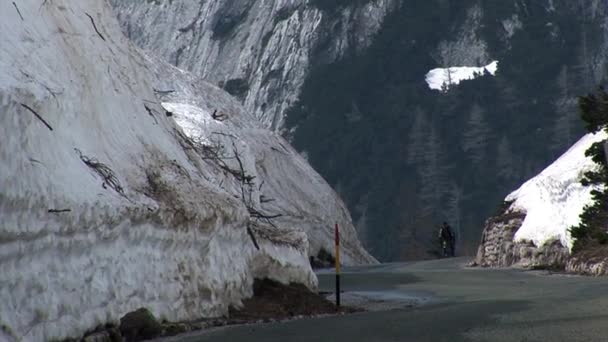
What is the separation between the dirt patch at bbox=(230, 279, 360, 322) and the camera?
50.0ft

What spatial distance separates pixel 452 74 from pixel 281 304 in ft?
339

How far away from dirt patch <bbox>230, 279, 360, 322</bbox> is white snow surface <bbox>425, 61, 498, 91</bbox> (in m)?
98.8

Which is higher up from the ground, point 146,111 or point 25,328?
point 146,111

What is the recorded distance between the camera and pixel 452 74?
388 ft

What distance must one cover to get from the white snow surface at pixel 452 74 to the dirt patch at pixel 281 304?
98.8 metres

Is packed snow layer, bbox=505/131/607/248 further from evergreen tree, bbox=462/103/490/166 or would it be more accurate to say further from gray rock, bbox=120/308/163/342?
evergreen tree, bbox=462/103/490/166

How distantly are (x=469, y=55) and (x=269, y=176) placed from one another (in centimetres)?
7675

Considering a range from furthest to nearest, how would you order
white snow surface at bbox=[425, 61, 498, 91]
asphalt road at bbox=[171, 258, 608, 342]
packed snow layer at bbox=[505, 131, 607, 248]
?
white snow surface at bbox=[425, 61, 498, 91]
packed snow layer at bbox=[505, 131, 607, 248]
asphalt road at bbox=[171, 258, 608, 342]

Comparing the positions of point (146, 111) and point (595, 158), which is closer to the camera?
point (146, 111)

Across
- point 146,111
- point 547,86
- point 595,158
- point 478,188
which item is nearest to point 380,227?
point 478,188

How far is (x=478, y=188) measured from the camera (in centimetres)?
10194

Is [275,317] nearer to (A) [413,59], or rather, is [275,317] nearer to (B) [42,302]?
(B) [42,302]

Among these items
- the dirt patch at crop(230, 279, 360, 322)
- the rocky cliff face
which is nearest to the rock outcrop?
the dirt patch at crop(230, 279, 360, 322)

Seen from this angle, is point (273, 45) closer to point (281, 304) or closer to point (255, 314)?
point (281, 304)
